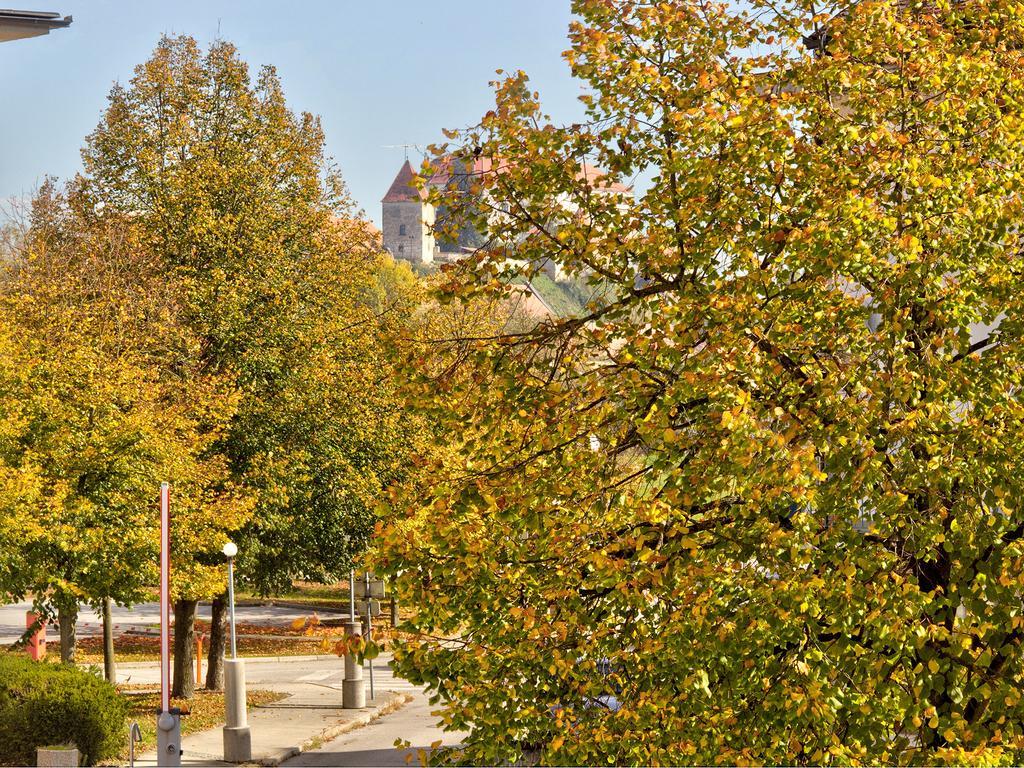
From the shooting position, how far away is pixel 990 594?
7.84 m

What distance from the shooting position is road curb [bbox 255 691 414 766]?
22766mm

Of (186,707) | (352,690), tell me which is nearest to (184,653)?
(186,707)

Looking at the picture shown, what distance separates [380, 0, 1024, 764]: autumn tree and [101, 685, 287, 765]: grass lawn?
618 inches

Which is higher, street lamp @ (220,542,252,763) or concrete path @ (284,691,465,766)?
street lamp @ (220,542,252,763)

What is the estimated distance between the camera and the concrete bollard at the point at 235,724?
21.9 metres

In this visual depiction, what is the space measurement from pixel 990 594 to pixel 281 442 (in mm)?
22884

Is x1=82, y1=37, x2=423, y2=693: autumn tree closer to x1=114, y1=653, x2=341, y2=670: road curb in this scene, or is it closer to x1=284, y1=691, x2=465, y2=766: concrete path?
x1=284, y1=691, x2=465, y2=766: concrete path

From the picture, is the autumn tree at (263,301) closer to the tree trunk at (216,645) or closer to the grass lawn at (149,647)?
the tree trunk at (216,645)

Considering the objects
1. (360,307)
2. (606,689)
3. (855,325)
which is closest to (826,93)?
(855,325)

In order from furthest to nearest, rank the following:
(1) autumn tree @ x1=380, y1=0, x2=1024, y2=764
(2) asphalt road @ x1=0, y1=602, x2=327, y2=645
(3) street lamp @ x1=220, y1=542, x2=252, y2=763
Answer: (2) asphalt road @ x1=0, y1=602, x2=327, y2=645 → (3) street lamp @ x1=220, y1=542, x2=252, y2=763 → (1) autumn tree @ x1=380, y1=0, x2=1024, y2=764

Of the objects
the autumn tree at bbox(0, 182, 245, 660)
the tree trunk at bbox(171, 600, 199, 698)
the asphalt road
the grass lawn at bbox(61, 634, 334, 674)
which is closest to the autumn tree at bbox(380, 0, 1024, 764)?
the autumn tree at bbox(0, 182, 245, 660)

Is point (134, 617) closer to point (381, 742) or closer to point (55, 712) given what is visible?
point (381, 742)

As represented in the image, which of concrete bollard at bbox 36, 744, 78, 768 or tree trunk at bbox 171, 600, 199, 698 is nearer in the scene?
concrete bollard at bbox 36, 744, 78, 768

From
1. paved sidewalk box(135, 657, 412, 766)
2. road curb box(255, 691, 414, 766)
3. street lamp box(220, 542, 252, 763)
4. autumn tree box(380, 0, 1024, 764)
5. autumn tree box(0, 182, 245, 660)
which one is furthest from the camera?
paved sidewalk box(135, 657, 412, 766)
